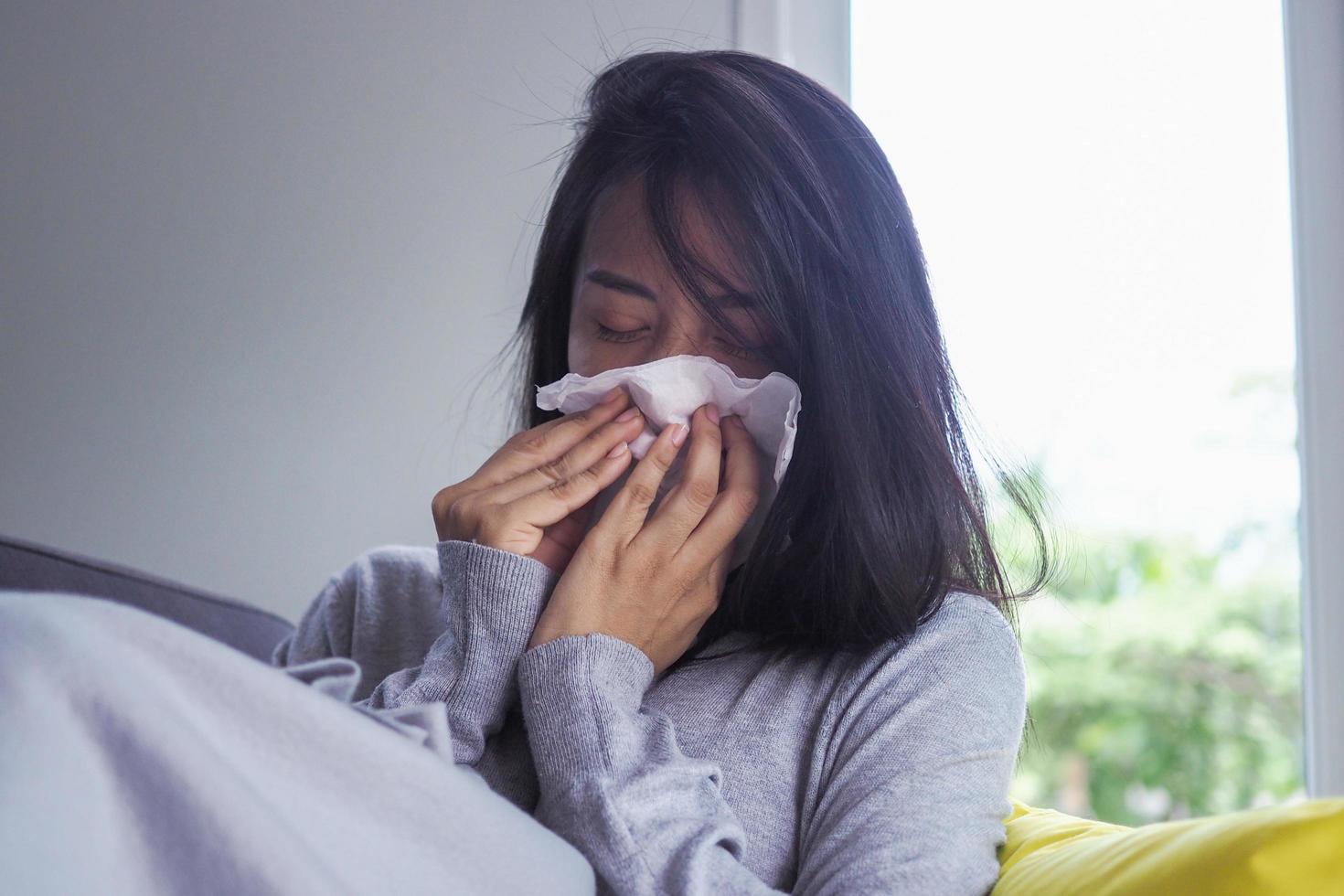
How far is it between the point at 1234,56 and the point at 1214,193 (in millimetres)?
218

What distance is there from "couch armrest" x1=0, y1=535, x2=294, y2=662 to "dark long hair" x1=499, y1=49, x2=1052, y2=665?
1.81 feet

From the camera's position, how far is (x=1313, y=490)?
1.62 meters

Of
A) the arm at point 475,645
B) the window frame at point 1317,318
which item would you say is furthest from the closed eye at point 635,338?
the window frame at point 1317,318

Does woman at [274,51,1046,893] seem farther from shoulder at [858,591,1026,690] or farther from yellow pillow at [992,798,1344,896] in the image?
yellow pillow at [992,798,1344,896]

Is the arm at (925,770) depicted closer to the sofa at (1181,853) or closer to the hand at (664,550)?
the sofa at (1181,853)

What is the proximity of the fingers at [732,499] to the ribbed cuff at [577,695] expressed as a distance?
11cm

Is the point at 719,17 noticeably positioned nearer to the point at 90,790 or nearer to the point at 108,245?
the point at 108,245

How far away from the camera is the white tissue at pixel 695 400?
876 millimetres

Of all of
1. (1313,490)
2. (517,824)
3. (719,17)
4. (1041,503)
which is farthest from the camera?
(719,17)

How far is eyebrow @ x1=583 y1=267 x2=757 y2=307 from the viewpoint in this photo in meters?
0.92

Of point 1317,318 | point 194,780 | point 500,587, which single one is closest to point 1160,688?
point 1317,318

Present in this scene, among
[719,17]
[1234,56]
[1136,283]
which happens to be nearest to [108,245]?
[719,17]

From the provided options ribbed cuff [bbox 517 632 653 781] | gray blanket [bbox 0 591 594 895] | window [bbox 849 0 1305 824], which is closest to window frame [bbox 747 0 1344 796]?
window [bbox 849 0 1305 824]

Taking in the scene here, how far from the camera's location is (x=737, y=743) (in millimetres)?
831
